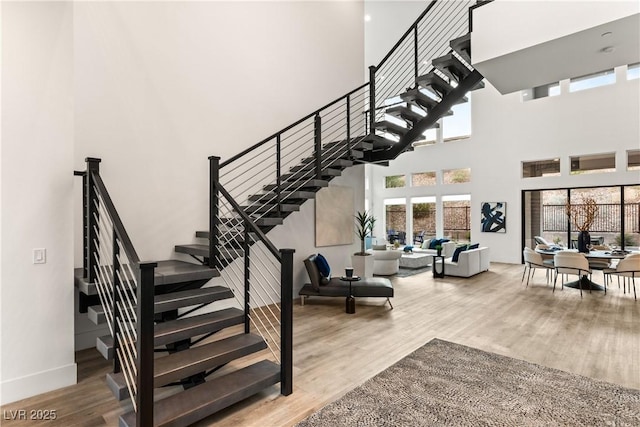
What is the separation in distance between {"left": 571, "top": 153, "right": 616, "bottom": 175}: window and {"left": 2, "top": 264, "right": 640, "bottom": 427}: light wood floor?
3787mm

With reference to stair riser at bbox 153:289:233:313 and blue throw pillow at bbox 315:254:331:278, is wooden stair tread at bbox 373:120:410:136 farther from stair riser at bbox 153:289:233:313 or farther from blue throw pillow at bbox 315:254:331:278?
stair riser at bbox 153:289:233:313

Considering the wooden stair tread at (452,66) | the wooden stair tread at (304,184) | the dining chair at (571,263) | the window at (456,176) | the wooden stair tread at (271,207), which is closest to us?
the wooden stair tread at (271,207)

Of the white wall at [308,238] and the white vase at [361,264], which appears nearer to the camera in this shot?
the white wall at [308,238]

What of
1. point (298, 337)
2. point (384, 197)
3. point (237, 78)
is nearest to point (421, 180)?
point (384, 197)

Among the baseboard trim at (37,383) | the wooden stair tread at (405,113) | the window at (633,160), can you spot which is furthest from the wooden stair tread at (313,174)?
the window at (633,160)

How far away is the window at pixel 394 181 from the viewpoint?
1341 cm

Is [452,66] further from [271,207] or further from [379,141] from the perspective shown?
[271,207]

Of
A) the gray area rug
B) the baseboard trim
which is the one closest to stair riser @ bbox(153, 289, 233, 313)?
the baseboard trim

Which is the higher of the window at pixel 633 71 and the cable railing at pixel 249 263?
the window at pixel 633 71

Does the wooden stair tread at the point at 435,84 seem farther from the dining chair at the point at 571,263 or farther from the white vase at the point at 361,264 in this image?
the dining chair at the point at 571,263

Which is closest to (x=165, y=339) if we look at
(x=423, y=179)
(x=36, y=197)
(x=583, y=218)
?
(x=36, y=197)

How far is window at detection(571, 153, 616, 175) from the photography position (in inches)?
353

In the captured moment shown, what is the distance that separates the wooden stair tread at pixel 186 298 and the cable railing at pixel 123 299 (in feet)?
0.68

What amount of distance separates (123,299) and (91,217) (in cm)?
88
